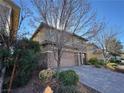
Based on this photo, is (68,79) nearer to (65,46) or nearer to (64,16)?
(65,46)

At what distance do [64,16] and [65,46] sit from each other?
3.00 m

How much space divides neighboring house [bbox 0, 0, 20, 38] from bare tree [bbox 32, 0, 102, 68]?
3.89 meters

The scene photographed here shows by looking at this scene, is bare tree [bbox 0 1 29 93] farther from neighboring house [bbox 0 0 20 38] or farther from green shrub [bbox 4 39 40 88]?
green shrub [bbox 4 39 40 88]

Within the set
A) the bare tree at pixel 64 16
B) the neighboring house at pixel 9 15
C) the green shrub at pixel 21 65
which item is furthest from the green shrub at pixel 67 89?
the neighboring house at pixel 9 15

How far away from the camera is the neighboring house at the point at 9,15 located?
1250 cm

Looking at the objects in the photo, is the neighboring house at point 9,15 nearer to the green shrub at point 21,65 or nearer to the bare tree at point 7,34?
the bare tree at point 7,34

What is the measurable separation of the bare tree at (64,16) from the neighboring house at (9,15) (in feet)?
12.8

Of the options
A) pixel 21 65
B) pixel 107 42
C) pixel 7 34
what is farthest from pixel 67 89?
pixel 107 42

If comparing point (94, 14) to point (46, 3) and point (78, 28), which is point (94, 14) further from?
point (46, 3)

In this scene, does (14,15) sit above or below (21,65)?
above

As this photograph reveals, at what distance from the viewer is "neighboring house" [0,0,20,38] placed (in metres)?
12.5

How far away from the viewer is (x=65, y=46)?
38.4 ft

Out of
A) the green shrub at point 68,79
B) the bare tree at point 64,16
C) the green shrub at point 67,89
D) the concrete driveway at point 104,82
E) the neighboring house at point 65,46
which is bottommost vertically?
the concrete driveway at point 104,82

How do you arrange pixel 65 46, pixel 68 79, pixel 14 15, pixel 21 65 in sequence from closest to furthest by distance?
pixel 68 79 → pixel 21 65 → pixel 65 46 → pixel 14 15
